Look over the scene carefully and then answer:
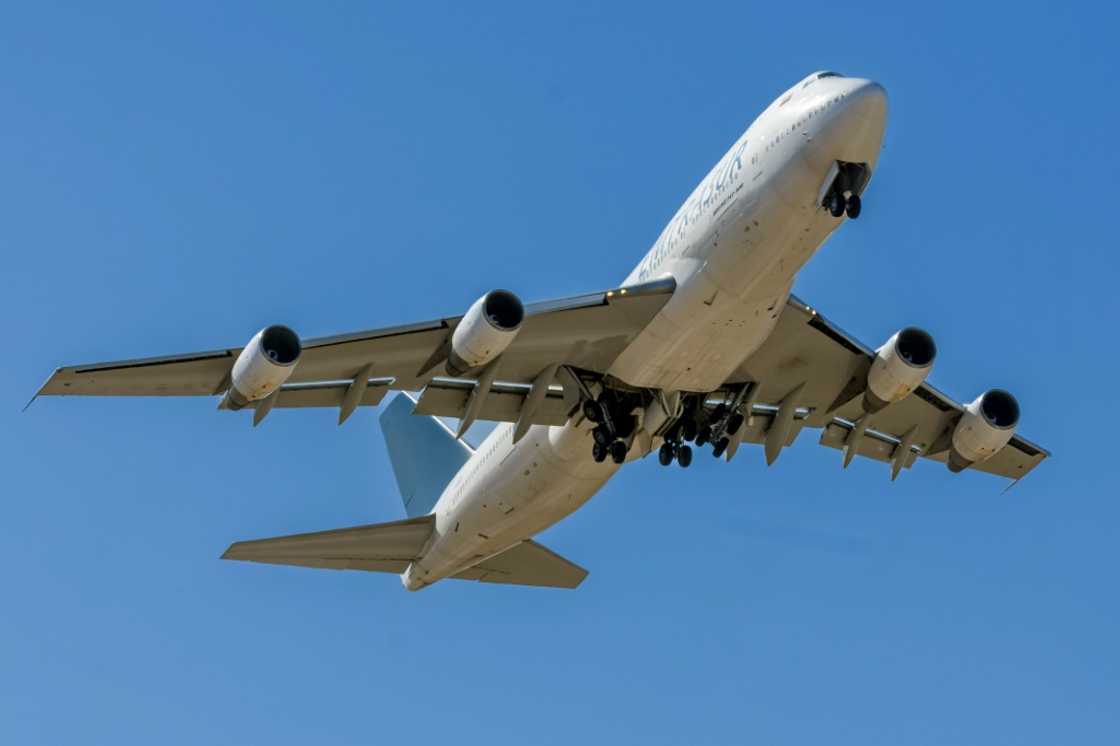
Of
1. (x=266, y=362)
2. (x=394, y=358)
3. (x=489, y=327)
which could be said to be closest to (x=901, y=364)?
(x=489, y=327)

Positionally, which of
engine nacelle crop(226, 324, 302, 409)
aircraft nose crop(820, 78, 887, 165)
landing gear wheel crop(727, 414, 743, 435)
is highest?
aircraft nose crop(820, 78, 887, 165)

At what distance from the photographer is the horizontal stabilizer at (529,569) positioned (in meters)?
41.3

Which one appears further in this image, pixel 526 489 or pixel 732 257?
pixel 526 489

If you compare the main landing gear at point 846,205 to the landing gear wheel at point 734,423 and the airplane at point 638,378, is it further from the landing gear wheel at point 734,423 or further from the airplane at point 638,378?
the landing gear wheel at point 734,423

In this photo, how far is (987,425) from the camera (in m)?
36.9

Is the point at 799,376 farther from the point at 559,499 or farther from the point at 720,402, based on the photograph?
the point at 559,499

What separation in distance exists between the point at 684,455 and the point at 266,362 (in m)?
9.54

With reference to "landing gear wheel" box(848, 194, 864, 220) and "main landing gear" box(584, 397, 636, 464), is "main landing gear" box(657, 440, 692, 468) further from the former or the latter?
"landing gear wheel" box(848, 194, 864, 220)

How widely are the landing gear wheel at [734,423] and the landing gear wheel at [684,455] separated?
0.91m

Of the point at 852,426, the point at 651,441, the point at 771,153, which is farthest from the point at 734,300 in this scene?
the point at 852,426

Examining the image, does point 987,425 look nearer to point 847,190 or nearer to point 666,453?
point 666,453

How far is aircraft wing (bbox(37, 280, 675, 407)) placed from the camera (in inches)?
1227

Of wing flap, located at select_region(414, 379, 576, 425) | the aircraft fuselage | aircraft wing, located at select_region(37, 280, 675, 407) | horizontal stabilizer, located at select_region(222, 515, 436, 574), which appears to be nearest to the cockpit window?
the aircraft fuselage

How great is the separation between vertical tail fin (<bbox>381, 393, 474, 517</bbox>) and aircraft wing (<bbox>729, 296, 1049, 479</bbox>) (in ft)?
25.1
